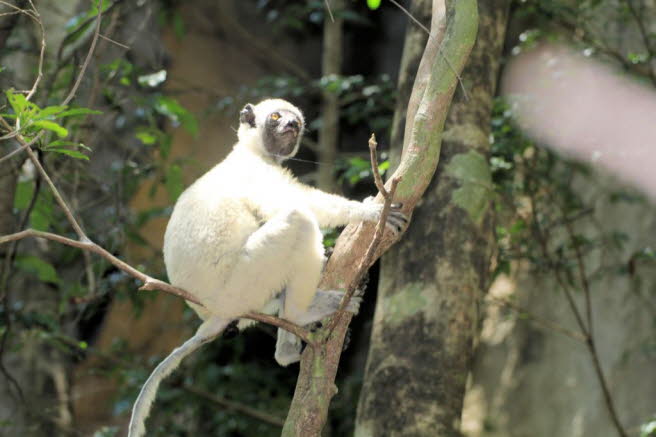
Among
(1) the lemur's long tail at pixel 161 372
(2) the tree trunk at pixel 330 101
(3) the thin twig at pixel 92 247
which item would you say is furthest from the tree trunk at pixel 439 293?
(2) the tree trunk at pixel 330 101

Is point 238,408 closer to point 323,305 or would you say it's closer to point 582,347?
point 323,305

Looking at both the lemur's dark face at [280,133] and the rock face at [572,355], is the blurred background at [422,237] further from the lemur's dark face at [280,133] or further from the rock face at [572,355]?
the lemur's dark face at [280,133]

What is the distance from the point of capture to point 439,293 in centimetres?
424

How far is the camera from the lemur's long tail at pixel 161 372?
10.6ft

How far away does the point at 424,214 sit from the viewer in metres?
4.46

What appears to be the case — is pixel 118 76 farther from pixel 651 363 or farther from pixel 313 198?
pixel 651 363

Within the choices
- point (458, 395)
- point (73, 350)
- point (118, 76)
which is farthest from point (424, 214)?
point (73, 350)

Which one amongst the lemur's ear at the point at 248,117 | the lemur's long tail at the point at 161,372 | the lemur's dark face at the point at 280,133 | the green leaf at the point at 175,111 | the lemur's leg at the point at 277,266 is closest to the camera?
the lemur's long tail at the point at 161,372

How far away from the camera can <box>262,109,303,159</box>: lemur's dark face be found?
4312 mm

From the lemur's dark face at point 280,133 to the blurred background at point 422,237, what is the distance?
0.50 metres

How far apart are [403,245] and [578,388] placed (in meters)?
3.55

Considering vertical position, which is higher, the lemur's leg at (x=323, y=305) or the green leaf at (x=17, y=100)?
the green leaf at (x=17, y=100)

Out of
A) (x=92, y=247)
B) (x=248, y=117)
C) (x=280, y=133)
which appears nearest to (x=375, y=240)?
(x=92, y=247)

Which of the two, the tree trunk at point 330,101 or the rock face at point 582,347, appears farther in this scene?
the tree trunk at point 330,101
